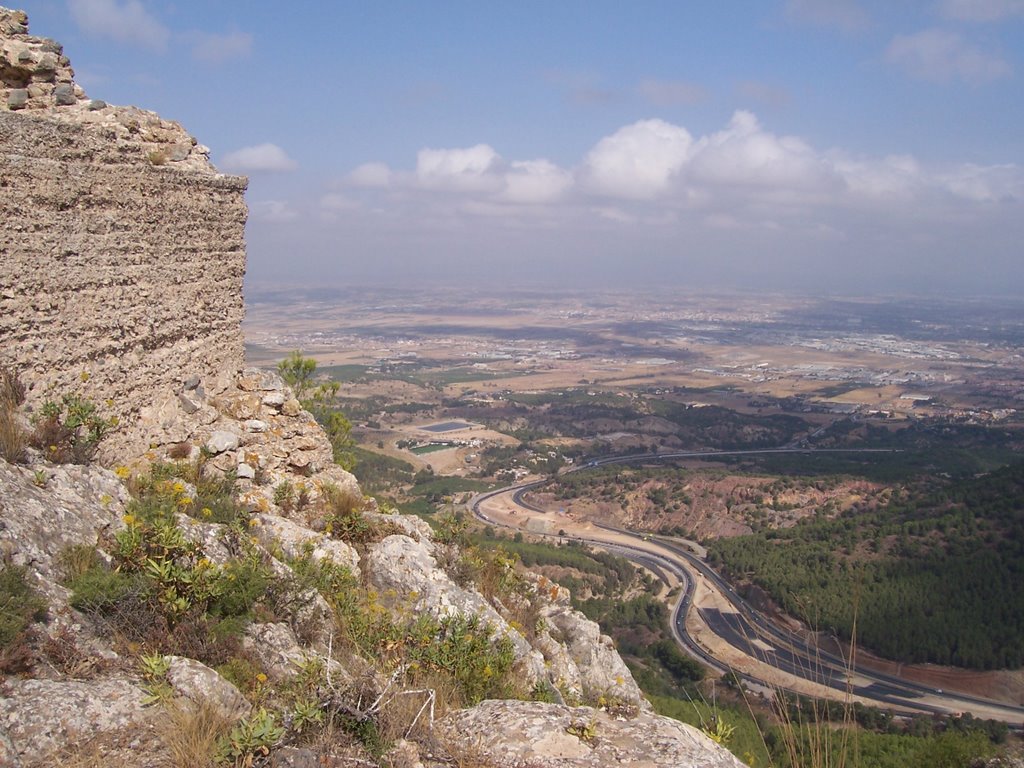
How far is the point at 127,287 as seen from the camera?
8695 millimetres

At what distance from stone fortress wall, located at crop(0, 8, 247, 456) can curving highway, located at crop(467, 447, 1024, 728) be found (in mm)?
12785

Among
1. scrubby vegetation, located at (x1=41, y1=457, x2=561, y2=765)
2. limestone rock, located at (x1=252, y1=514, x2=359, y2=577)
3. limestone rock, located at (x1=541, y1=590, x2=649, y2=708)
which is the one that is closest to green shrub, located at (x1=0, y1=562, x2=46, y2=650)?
scrubby vegetation, located at (x1=41, y1=457, x2=561, y2=765)

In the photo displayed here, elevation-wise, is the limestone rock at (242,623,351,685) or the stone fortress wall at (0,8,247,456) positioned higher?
the stone fortress wall at (0,8,247,456)

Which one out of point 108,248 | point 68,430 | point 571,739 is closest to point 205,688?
point 571,739

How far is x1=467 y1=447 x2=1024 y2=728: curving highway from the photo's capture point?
26.5m

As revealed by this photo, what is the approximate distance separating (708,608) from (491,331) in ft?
439

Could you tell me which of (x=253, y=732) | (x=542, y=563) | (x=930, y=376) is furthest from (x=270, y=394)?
(x=930, y=376)

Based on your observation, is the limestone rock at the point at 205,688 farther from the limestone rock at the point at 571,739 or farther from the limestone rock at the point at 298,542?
the limestone rock at the point at 298,542

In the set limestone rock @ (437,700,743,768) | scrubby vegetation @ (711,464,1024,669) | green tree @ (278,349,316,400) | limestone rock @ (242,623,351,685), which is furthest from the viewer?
scrubby vegetation @ (711,464,1024,669)

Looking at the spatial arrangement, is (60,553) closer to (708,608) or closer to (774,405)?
(708,608)

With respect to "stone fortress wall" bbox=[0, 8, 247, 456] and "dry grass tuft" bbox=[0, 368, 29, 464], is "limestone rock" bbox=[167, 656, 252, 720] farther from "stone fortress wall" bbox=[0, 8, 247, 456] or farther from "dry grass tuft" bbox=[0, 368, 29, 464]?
"stone fortress wall" bbox=[0, 8, 247, 456]

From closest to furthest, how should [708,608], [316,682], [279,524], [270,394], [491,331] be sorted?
1. [316,682]
2. [279,524]
3. [270,394]
4. [708,608]
5. [491,331]

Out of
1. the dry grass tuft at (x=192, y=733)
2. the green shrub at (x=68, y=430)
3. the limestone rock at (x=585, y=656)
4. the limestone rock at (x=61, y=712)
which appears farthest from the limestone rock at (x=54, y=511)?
the limestone rock at (x=585, y=656)

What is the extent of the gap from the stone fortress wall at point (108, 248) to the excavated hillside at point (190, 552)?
28mm
